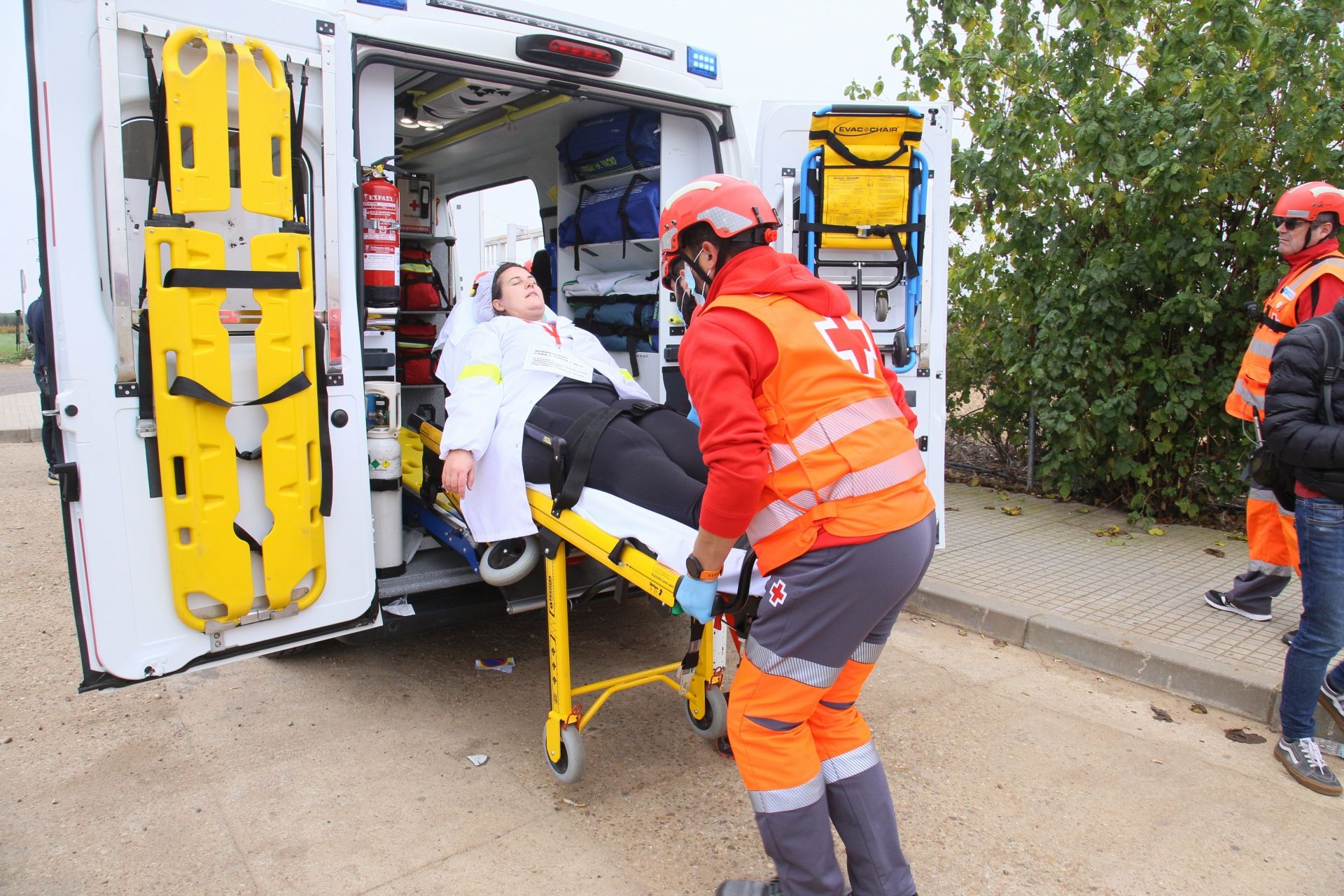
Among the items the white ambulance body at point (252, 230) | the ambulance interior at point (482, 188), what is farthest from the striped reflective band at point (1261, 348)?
the ambulance interior at point (482, 188)

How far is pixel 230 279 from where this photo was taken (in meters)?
2.62

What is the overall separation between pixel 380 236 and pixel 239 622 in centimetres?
155

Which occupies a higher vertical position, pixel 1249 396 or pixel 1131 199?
pixel 1131 199

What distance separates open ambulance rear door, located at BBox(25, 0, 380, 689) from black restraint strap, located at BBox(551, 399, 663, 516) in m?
0.75

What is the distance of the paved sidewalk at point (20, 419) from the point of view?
11117 millimetres

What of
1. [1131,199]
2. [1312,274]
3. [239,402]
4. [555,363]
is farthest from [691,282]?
[1131,199]

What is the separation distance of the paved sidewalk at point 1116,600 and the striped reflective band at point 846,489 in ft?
8.02

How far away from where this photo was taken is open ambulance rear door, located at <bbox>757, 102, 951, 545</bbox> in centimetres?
438

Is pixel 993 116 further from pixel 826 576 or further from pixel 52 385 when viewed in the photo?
pixel 52 385

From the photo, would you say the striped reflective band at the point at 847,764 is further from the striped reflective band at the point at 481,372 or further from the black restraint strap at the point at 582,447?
the striped reflective band at the point at 481,372

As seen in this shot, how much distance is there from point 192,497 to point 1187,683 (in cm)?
382

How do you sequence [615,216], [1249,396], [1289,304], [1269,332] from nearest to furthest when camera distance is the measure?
1. [1289,304]
2. [1269,332]
3. [1249,396]
4. [615,216]

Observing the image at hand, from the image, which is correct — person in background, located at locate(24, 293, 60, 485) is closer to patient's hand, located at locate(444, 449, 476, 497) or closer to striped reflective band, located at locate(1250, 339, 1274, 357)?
patient's hand, located at locate(444, 449, 476, 497)

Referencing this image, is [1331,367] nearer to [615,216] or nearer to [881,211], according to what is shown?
[881,211]
